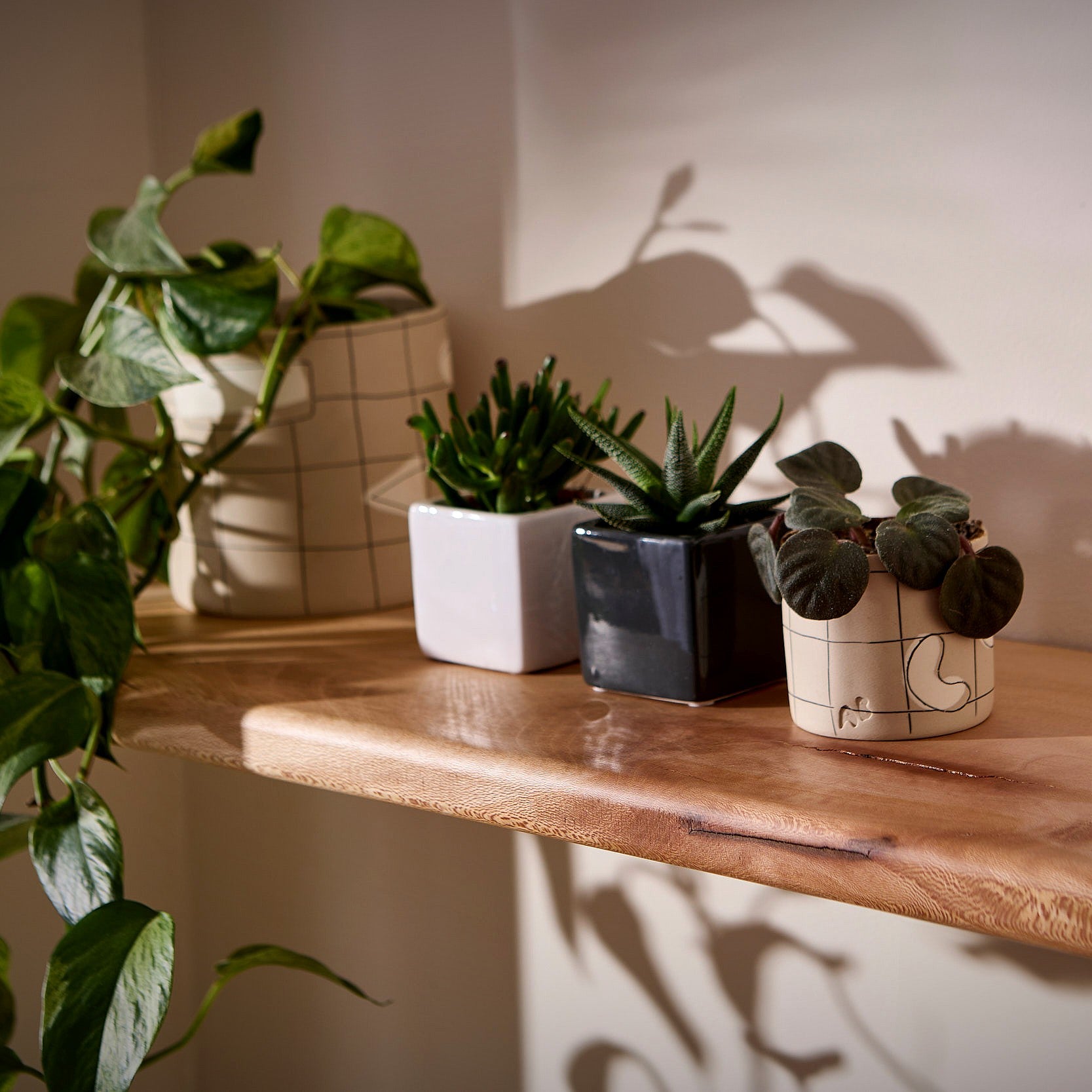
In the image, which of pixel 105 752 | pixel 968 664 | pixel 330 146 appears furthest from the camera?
pixel 330 146

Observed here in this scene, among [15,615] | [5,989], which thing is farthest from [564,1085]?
[15,615]

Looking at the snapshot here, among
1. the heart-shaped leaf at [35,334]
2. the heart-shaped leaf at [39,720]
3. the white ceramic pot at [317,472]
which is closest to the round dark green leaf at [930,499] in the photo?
the white ceramic pot at [317,472]

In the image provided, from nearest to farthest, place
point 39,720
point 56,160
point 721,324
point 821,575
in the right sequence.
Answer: point 821,575
point 39,720
point 721,324
point 56,160

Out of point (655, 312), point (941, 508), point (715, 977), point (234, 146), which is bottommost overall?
point (715, 977)

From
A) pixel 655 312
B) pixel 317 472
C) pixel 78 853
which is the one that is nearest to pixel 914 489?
pixel 655 312

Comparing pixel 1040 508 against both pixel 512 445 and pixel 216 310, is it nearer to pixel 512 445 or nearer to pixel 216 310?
pixel 512 445

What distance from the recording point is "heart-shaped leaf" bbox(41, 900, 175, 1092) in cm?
56

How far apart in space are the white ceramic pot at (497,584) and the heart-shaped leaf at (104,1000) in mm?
215

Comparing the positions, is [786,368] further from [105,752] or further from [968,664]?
[105,752]

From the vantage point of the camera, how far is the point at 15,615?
2.21 feet

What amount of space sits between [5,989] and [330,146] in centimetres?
62

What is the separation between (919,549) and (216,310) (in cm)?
42

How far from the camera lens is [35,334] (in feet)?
2.56

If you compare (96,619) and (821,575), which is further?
(96,619)
